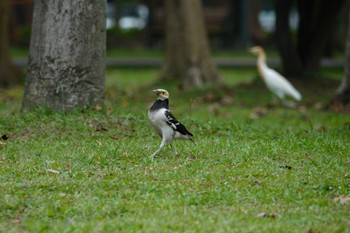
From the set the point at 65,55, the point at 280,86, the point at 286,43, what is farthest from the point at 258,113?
the point at 286,43

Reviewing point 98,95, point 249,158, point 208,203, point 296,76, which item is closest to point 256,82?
point 296,76

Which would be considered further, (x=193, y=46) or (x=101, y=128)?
(x=193, y=46)

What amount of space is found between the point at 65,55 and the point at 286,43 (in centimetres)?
1128

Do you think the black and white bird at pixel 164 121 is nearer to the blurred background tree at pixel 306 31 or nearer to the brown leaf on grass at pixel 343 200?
the brown leaf on grass at pixel 343 200

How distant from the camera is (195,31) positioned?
20.0m

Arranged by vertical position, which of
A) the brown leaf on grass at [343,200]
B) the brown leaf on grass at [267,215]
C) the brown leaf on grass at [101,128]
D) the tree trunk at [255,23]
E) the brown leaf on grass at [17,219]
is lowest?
the tree trunk at [255,23]

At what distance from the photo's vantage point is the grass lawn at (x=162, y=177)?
20.8 feet

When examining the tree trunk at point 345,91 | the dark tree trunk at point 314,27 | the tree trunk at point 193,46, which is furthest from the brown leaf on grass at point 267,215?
the dark tree trunk at point 314,27

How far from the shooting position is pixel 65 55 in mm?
10773

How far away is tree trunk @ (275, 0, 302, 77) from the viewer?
21.1m

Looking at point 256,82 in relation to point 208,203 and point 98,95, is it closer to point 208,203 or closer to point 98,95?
point 98,95

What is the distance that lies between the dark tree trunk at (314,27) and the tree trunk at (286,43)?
36cm

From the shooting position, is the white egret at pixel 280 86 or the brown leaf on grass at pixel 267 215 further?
the white egret at pixel 280 86

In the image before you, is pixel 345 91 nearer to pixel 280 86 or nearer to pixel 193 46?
pixel 280 86
